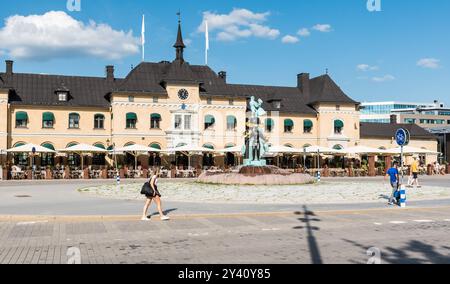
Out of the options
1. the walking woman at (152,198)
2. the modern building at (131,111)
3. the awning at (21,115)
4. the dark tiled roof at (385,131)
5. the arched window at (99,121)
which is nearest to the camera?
the walking woman at (152,198)

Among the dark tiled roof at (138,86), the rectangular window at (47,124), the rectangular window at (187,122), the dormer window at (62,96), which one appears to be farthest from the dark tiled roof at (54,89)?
the rectangular window at (187,122)

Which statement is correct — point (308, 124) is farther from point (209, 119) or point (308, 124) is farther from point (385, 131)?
point (385, 131)

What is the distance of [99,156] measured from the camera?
1971 inches

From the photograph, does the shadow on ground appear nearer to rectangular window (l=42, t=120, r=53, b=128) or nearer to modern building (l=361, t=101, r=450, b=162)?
rectangular window (l=42, t=120, r=53, b=128)

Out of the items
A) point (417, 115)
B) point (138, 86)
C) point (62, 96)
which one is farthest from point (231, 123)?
point (417, 115)

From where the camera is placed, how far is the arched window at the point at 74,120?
50.2 m

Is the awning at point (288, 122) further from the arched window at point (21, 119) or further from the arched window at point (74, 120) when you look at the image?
the arched window at point (21, 119)

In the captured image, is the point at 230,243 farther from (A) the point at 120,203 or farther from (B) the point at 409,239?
(A) the point at 120,203

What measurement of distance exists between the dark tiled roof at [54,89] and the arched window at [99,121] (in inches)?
44.4

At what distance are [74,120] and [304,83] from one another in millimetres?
28488

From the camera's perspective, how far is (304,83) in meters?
63.0

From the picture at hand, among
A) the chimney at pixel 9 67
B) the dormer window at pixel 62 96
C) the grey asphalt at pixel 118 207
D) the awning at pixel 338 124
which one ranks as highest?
the chimney at pixel 9 67

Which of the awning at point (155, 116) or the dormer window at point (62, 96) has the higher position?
the dormer window at point (62, 96)

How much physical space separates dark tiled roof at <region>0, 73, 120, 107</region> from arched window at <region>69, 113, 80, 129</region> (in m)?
1.10
